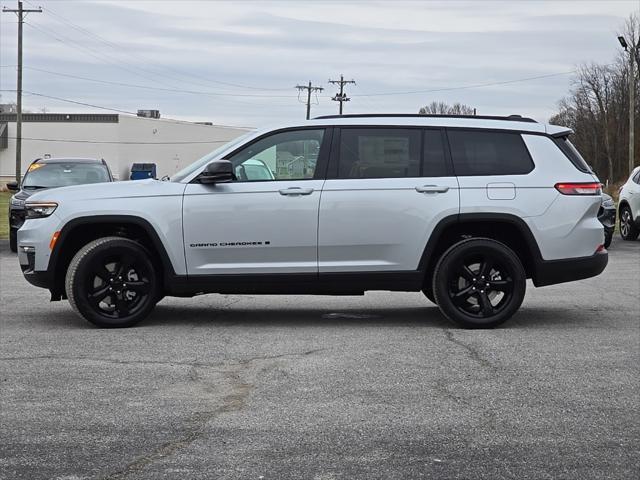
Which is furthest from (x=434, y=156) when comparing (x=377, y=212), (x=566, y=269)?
Result: (x=566, y=269)

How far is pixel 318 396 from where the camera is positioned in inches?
250

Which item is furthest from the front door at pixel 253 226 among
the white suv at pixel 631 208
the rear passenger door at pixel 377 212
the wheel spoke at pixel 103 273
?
the white suv at pixel 631 208

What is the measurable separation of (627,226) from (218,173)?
15.8 m

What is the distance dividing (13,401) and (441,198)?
435 centimetres

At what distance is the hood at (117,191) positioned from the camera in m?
9.18

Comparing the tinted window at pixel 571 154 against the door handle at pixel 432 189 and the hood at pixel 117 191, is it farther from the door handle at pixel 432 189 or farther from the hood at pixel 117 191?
the hood at pixel 117 191

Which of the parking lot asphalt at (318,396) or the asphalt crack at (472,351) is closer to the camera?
A: the parking lot asphalt at (318,396)

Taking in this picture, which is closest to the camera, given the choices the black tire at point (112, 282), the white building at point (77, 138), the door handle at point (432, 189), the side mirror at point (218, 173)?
the side mirror at point (218, 173)

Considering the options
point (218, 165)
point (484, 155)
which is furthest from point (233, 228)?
point (484, 155)

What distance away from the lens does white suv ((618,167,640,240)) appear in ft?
72.2

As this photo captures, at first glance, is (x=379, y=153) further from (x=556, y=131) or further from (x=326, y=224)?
(x=556, y=131)

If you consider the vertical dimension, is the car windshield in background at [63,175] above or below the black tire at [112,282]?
above

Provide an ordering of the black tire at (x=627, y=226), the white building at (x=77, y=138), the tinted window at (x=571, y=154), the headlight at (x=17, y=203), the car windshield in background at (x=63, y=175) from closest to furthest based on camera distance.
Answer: the tinted window at (x=571, y=154) → the headlight at (x=17, y=203) → the car windshield in background at (x=63, y=175) → the black tire at (x=627, y=226) → the white building at (x=77, y=138)

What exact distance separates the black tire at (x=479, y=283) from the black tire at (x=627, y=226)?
1407cm
